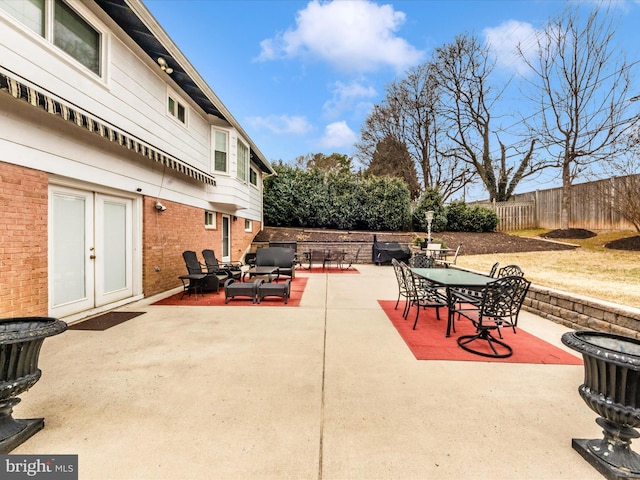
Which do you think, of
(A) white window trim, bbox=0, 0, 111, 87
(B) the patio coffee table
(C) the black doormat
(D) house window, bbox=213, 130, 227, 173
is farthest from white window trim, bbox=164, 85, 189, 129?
(C) the black doormat

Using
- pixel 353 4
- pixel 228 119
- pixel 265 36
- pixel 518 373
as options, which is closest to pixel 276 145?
pixel 265 36

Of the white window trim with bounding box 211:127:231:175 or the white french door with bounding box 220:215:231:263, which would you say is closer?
the white window trim with bounding box 211:127:231:175

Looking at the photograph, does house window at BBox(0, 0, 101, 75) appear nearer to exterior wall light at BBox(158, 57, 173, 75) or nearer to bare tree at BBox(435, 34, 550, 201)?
exterior wall light at BBox(158, 57, 173, 75)

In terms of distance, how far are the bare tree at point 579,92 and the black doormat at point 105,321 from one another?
738 inches

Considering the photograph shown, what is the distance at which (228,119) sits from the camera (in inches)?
404

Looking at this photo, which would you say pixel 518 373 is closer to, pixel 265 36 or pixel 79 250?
pixel 79 250

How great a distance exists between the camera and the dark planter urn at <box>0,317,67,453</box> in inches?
78.1

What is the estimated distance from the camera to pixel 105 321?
5.32 m

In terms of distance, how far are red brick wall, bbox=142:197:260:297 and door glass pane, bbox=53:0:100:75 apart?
2.86 metres

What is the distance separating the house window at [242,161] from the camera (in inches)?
464

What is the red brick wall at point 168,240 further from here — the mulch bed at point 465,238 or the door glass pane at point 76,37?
the mulch bed at point 465,238

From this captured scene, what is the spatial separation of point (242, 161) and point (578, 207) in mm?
16864

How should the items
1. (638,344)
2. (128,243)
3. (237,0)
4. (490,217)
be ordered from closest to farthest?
(638,344)
(128,243)
(237,0)
(490,217)

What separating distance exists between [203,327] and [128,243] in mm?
3212
